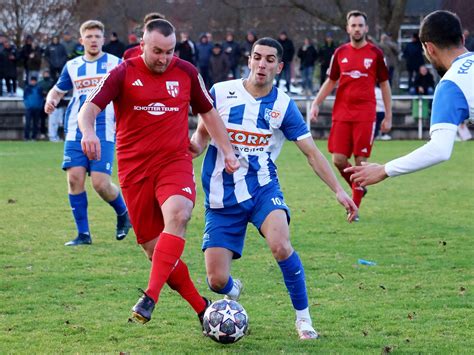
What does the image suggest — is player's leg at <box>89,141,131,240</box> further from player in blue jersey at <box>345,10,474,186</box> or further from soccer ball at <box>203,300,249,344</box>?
player in blue jersey at <box>345,10,474,186</box>

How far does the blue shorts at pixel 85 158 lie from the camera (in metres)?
10.1

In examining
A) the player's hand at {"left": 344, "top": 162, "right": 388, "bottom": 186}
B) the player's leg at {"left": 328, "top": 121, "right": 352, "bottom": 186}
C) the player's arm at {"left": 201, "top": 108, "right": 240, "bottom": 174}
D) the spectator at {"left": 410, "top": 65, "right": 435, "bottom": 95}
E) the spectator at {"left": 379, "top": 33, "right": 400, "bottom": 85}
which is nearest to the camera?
the player's hand at {"left": 344, "top": 162, "right": 388, "bottom": 186}

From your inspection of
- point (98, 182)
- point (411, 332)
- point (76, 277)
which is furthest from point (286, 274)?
point (98, 182)

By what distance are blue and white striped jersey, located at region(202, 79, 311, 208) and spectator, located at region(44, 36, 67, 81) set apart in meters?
21.8

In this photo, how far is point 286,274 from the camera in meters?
6.20

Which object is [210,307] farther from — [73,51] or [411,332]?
[73,51]

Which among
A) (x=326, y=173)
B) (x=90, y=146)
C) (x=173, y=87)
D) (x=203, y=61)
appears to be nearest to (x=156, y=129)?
(x=173, y=87)

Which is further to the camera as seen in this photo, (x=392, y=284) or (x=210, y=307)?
(x=392, y=284)

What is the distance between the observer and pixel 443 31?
5309 mm

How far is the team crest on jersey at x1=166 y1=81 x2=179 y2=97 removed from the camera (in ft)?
21.5

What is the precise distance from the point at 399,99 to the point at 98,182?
1942 cm

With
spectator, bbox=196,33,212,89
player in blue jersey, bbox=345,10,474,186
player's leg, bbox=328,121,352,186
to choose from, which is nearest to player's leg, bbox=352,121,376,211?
player's leg, bbox=328,121,352,186

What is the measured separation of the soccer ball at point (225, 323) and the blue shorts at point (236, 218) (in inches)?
20.5

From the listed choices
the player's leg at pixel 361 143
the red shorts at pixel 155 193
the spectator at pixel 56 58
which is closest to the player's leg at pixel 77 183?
the player's leg at pixel 361 143
